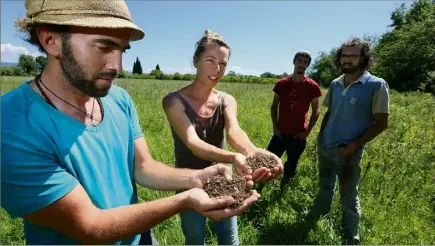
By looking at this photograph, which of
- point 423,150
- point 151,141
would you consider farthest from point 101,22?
point 423,150

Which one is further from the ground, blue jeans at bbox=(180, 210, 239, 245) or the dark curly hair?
the dark curly hair

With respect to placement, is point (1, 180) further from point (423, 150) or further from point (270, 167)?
point (423, 150)

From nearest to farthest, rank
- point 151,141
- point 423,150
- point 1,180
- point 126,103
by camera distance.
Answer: point 1,180 → point 126,103 → point 423,150 → point 151,141

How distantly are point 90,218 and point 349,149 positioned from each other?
8.85ft

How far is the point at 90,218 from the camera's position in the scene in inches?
48.6

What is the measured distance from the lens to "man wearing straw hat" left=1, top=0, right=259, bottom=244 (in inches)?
46.3

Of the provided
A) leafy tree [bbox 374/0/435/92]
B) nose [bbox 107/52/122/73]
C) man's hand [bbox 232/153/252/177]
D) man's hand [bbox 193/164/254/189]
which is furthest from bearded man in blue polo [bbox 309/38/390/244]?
leafy tree [bbox 374/0/435/92]

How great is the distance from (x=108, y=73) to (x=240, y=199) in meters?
1.04

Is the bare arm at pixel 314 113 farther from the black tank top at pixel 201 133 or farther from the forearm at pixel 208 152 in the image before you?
the forearm at pixel 208 152

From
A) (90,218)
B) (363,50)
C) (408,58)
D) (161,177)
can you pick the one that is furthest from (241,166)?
(408,58)

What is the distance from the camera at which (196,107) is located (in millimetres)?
2512

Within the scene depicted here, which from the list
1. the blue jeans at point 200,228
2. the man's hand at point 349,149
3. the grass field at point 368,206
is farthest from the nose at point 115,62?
the man's hand at point 349,149

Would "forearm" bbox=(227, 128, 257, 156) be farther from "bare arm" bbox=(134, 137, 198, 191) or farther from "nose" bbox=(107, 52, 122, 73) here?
"nose" bbox=(107, 52, 122, 73)

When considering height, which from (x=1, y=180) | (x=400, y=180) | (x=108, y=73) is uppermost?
(x=108, y=73)
